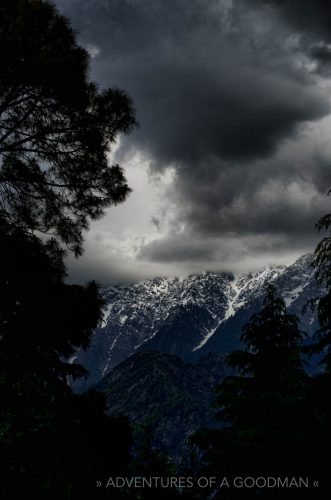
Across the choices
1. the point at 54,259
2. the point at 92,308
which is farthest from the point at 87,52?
the point at 92,308

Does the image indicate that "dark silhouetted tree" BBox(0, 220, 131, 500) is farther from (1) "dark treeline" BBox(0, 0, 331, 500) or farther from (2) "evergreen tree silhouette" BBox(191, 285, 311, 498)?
(2) "evergreen tree silhouette" BBox(191, 285, 311, 498)

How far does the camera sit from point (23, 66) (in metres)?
10.2

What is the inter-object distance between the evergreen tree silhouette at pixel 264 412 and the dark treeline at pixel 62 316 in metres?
0.04

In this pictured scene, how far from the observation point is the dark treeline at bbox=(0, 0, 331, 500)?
28.3 feet

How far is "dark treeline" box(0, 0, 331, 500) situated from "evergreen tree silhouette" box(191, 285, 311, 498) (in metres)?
0.04

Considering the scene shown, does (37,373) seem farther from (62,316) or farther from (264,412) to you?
(264,412)

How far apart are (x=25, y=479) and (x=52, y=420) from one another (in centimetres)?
150

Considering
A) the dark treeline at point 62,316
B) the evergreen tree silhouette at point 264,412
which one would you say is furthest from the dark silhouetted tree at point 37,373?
the evergreen tree silhouette at point 264,412

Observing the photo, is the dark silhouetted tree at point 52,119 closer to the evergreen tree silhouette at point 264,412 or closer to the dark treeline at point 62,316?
the dark treeline at point 62,316

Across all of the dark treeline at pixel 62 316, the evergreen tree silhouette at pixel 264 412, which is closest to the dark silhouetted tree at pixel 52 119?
the dark treeline at pixel 62 316

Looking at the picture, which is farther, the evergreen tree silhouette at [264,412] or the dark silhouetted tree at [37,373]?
the dark silhouetted tree at [37,373]

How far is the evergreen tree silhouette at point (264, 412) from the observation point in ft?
27.2

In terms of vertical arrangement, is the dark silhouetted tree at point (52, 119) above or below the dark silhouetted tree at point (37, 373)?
above

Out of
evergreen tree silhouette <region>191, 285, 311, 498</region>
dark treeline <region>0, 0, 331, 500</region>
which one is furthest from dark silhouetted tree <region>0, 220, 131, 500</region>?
evergreen tree silhouette <region>191, 285, 311, 498</region>
